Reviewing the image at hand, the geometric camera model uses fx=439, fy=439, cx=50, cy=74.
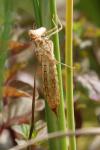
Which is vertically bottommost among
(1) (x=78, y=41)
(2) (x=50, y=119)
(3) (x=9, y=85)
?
(2) (x=50, y=119)

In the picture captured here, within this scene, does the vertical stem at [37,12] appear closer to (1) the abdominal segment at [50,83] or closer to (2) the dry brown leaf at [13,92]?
(1) the abdominal segment at [50,83]

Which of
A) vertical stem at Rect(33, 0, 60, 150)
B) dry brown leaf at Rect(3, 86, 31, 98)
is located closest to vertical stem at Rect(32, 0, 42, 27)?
vertical stem at Rect(33, 0, 60, 150)

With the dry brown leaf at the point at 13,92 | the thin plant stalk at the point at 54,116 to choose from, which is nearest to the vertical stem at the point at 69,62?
the thin plant stalk at the point at 54,116

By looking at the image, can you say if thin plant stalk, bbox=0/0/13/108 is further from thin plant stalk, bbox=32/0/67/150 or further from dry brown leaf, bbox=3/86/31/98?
dry brown leaf, bbox=3/86/31/98

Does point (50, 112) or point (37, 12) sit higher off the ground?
point (37, 12)

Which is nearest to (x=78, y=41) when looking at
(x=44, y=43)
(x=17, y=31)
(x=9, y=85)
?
(x=17, y=31)

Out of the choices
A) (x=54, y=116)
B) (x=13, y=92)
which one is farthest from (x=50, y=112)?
(x=13, y=92)

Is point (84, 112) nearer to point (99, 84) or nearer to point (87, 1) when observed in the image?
point (99, 84)

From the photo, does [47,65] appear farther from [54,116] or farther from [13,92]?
[13,92]
